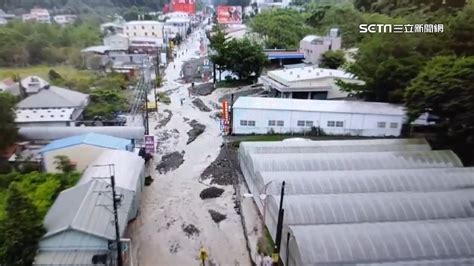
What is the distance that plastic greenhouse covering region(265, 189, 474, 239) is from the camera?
1149 cm

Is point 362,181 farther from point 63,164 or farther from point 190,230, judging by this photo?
point 63,164

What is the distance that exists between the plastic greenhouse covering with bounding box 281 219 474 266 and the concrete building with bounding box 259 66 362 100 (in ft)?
57.5

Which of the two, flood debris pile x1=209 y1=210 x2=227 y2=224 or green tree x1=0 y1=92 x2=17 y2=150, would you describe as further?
green tree x1=0 y1=92 x2=17 y2=150

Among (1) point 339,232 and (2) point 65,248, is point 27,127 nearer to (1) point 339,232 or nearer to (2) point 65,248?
(2) point 65,248

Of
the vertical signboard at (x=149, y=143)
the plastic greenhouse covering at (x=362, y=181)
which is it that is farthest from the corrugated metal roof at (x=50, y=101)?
the plastic greenhouse covering at (x=362, y=181)

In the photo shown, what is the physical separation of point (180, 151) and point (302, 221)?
993 centimetres

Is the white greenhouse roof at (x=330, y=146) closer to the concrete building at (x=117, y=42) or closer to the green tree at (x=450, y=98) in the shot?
the green tree at (x=450, y=98)

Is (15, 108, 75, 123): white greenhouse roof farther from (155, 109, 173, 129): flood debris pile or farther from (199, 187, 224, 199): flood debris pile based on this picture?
(199, 187, 224, 199): flood debris pile

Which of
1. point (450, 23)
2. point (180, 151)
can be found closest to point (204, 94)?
point (180, 151)

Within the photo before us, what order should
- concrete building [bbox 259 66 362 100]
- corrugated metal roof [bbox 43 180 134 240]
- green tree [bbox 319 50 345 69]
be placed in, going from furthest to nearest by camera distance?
green tree [bbox 319 50 345 69] < concrete building [bbox 259 66 362 100] < corrugated metal roof [bbox 43 180 134 240]

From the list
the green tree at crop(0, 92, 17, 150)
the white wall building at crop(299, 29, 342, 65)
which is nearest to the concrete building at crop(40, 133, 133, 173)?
the green tree at crop(0, 92, 17, 150)

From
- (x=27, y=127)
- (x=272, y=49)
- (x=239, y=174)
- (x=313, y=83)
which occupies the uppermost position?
(x=272, y=49)

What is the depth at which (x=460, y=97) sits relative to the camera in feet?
51.0

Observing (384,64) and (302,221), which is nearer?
(302,221)
